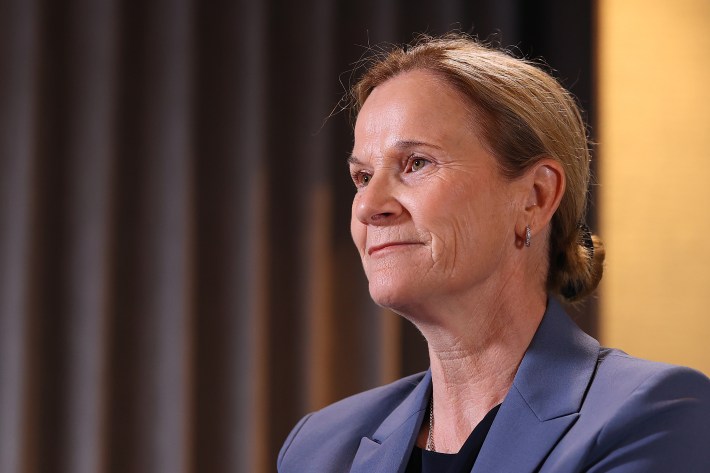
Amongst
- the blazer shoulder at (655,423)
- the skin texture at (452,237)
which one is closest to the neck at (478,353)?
the skin texture at (452,237)

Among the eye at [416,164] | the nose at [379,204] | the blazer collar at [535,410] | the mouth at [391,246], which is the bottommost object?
the blazer collar at [535,410]

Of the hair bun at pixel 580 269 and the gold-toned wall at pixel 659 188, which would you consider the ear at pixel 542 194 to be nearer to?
the hair bun at pixel 580 269

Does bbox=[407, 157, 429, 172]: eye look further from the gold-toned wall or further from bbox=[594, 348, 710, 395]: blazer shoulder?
the gold-toned wall

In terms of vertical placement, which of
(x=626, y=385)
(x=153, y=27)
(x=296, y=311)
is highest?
(x=153, y=27)

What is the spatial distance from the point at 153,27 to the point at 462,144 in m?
1.35

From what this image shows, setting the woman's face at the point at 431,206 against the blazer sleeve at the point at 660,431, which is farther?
the woman's face at the point at 431,206

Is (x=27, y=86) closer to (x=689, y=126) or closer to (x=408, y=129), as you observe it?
(x=408, y=129)

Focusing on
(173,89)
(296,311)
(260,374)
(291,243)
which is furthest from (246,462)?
(173,89)

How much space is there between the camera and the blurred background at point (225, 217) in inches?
94.3

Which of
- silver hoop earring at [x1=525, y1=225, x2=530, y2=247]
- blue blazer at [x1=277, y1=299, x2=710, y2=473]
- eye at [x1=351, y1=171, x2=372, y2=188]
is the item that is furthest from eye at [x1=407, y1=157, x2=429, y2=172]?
blue blazer at [x1=277, y1=299, x2=710, y2=473]

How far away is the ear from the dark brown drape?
106cm

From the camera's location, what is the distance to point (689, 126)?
253 centimetres

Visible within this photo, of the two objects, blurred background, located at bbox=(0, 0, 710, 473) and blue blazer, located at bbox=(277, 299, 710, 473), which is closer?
blue blazer, located at bbox=(277, 299, 710, 473)

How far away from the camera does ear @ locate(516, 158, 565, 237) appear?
1525 mm
